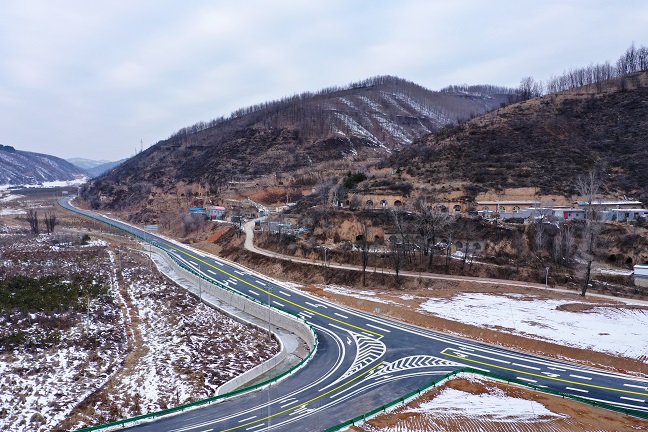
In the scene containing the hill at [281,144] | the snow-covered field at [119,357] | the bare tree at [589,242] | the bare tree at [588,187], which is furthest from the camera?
the hill at [281,144]

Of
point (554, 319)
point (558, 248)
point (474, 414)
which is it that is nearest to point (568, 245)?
point (558, 248)

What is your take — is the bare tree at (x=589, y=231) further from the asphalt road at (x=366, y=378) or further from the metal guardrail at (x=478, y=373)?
the metal guardrail at (x=478, y=373)

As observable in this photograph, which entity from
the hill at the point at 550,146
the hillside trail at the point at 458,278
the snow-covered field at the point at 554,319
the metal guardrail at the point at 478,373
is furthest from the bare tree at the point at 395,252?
the metal guardrail at the point at 478,373

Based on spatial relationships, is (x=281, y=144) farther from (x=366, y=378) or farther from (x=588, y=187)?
(x=366, y=378)

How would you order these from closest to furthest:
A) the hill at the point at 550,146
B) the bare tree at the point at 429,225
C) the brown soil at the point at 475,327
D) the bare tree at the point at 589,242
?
the brown soil at the point at 475,327 < the bare tree at the point at 589,242 < the bare tree at the point at 429,225 < the hill at the point at 550,146

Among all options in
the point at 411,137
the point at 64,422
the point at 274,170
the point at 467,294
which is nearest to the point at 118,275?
the point at 64,422

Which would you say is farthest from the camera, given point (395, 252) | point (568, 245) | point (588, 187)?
point (588, 187)

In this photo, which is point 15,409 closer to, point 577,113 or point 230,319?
point 230,319
